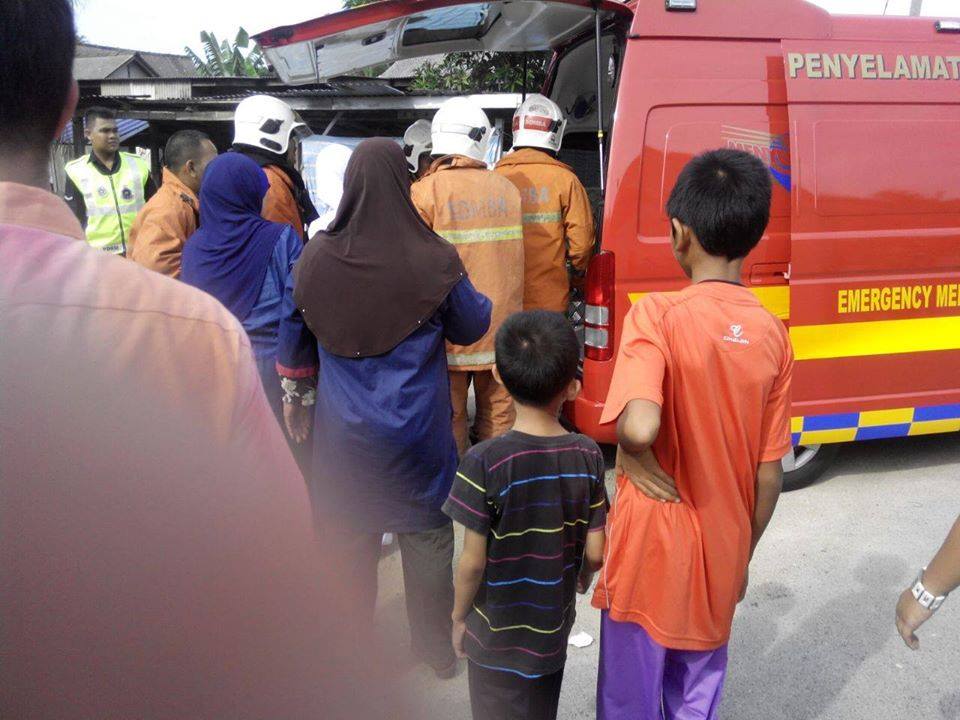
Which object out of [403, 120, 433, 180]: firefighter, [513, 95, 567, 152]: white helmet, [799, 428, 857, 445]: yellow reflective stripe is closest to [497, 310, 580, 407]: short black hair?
[513, 95, 567, 152]: white helmet

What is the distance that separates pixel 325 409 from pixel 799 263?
250 cm

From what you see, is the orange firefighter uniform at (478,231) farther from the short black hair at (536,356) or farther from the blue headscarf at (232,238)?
the short black hair at (536,356)

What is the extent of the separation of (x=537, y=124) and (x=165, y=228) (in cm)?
198

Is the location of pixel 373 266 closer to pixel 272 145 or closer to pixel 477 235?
pixel 477 235

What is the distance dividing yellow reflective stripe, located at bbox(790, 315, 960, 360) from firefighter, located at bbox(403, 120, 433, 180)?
2.85m

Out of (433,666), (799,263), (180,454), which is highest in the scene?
(180,454)

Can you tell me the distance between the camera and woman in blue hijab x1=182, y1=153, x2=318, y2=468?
3.08 m

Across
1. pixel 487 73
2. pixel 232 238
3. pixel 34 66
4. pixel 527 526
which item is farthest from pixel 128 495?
pixel 487 73

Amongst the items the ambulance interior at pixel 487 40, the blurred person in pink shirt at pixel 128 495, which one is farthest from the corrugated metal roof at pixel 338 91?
the blurred person in pink shirt at pixel 128 495

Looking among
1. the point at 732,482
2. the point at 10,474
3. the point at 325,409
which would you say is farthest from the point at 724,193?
the point at 10,474

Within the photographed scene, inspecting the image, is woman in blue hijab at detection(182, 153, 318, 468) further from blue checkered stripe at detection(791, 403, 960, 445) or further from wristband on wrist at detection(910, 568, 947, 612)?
blue checkered stripe at detection(791, 403, 960, 445)

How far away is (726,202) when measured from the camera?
1895 millimetres

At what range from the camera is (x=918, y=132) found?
4.03 metres

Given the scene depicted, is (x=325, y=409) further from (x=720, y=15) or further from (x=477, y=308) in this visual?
(x=720, y=15)
